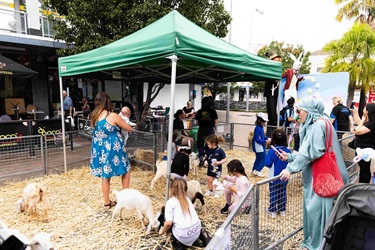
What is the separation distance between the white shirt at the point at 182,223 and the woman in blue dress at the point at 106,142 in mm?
1352

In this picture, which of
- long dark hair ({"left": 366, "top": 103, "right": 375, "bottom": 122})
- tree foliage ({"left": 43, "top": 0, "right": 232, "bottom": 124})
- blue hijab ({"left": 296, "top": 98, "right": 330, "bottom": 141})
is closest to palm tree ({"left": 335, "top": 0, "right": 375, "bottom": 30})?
tree foliage ({"left": 43, "top": 0, "right": 232, "bottom": 124})

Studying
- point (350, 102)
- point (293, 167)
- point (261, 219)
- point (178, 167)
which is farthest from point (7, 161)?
point (350, 102)

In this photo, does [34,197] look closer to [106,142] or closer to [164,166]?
[106,142]

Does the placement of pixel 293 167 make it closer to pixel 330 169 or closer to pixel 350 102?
pixel 330 169

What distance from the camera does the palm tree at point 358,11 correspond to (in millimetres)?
15906

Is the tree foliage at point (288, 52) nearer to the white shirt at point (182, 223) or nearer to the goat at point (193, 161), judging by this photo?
the goat at point (193, 161)

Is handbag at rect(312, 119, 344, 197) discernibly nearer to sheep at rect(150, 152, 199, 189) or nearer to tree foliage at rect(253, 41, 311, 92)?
sheep at rect(150, 152, 199, 189)

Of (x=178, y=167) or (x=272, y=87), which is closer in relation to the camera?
(x=178, y=167)

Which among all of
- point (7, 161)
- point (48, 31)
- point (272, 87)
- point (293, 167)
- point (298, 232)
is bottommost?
point (298, 232)

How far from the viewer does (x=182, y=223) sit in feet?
8.93

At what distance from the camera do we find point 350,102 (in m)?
12.9

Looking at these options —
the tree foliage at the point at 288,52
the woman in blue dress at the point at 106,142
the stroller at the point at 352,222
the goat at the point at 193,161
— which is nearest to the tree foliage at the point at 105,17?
the goat at the point at 193,161

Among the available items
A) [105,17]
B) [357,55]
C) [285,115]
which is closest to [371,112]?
[285,115]

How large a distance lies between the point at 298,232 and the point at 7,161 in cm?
560
